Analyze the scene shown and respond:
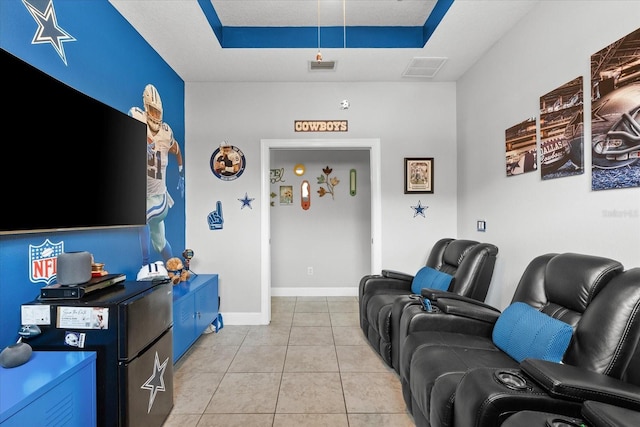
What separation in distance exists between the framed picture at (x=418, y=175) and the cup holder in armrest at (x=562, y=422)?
2.84 meters

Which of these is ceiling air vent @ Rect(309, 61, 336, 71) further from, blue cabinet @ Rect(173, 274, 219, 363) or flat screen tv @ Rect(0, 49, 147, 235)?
blue cabinet @ Rect(173, 274, 219, 363)

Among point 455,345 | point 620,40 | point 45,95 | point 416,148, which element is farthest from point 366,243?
point 45,95

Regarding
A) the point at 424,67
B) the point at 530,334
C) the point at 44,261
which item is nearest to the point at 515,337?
the point at 530,334

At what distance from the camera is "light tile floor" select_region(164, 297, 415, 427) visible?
6.48 ft

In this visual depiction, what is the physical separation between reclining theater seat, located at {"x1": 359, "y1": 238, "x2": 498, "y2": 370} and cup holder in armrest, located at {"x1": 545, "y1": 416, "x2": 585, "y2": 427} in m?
1.31

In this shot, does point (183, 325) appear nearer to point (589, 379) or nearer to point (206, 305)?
point (206, 305)

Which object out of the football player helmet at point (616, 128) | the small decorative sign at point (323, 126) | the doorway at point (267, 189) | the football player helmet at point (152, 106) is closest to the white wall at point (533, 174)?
the football player helmet at point (616, 128)

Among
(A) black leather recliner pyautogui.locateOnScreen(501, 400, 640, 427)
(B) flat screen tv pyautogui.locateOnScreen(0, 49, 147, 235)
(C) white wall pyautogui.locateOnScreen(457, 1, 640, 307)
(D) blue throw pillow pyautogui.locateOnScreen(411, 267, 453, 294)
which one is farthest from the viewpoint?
(D) blue throw pillow pyautogui.locateOnScreen(411, 267, 453, 294)

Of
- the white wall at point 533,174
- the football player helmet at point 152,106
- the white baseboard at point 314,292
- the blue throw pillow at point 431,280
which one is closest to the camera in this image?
the white wall at point 533,174

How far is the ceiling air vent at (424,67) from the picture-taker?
124 inches

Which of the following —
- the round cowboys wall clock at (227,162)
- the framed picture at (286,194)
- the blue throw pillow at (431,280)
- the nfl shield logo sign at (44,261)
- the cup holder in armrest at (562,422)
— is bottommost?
the cup holder in armrest at (562,422)

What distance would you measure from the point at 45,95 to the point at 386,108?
312cm

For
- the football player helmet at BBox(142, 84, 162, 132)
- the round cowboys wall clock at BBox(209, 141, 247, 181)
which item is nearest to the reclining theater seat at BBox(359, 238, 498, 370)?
the round cowboys wall clock at BBox(209, 141, 247, 181)

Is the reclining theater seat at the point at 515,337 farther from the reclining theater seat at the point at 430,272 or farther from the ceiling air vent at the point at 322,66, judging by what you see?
the ceiling air vent at the point at 322,66
